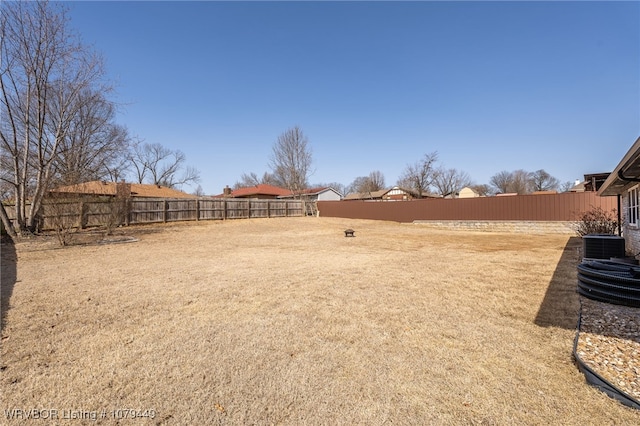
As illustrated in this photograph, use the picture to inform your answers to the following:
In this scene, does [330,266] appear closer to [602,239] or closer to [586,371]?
[586,371]

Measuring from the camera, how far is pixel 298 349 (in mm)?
2859

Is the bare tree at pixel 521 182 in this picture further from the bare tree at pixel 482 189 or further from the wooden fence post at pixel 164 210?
the wooden fence post at pixel 164 210

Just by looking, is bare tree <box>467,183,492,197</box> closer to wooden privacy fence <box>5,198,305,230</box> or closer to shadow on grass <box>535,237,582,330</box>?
wooden privacy fence <box>5,198,305,230</box>

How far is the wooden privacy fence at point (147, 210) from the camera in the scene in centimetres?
999

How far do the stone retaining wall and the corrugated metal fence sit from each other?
329 millimetres

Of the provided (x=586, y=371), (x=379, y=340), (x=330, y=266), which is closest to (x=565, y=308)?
(x=586, y=371)

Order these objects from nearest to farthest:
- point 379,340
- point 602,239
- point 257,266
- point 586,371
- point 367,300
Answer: point 586,371 < point 379,340 < point 367,300 < point 602,239 < point 257,266

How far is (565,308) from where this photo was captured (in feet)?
12.8

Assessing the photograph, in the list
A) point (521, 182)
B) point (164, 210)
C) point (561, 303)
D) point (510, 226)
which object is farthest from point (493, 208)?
point (521, 182)

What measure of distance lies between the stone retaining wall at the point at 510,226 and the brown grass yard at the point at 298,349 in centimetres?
1324

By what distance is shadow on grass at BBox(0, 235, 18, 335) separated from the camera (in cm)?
383

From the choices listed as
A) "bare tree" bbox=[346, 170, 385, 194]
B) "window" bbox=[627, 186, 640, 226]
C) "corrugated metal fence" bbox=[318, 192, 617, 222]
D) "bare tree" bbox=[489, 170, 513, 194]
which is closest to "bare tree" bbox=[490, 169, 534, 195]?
"bare tree" bbox=[489, 170, 513, 194]

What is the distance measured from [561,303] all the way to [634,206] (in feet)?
20.5

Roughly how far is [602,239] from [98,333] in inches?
350
